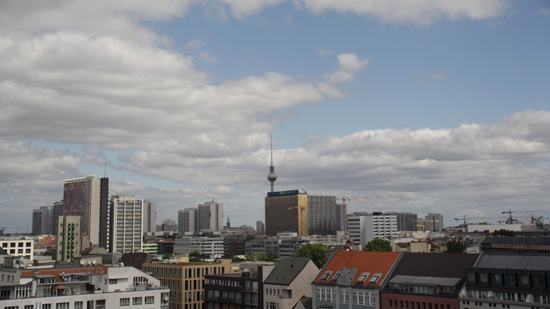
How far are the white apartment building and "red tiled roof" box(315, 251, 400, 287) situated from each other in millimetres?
40178

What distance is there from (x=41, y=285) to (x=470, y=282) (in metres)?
79.7

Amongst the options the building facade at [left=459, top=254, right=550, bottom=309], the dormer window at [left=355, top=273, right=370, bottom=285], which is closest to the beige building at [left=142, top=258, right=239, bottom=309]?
the dormer window at [left=355, top=273, right=370, bottom=285]

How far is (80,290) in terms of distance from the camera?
107125 millimetres

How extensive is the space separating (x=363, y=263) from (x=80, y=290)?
61.2 m

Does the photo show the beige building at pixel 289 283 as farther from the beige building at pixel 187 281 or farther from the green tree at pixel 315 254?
the green tree at pixel 315 254

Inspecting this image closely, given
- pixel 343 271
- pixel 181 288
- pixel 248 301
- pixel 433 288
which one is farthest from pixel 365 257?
pixel 181 288

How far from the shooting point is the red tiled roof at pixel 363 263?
394ft

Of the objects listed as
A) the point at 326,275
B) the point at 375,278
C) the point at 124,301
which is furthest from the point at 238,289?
the point at 124,301

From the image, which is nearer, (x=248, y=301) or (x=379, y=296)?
(x=379, y=296)

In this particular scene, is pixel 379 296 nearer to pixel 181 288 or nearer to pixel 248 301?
pixel 248 301

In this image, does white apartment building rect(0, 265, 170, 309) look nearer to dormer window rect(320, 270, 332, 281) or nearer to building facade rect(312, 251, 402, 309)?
building facade rect(312, 251, 402, 309)

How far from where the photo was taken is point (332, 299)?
124m

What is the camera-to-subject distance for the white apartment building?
321 ft

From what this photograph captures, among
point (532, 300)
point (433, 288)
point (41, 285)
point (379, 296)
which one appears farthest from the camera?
point (379, 296)
